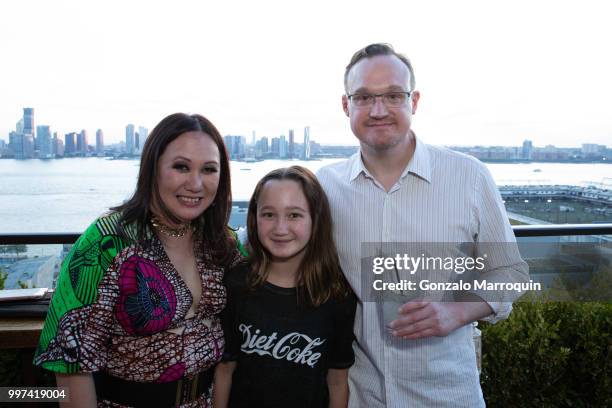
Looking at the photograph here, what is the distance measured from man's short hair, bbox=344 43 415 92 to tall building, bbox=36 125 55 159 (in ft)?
9.17

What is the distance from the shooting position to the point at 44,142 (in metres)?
3.55

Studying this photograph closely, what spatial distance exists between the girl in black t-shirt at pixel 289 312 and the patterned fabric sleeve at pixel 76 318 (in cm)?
46

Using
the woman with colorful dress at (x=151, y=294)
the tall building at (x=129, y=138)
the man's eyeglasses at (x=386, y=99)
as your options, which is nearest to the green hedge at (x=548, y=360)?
the man's eyeglasses at (x=386, y=99)

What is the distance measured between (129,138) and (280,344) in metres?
2.28

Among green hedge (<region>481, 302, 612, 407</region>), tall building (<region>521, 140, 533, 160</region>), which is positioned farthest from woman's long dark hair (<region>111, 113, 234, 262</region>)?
tall building (<region>521, 140, 533, 160</region>)

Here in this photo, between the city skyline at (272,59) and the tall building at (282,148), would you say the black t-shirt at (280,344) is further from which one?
the city skyline at (272,59)

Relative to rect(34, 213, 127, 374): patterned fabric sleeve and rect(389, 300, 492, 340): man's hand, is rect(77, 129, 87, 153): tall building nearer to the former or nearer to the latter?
rect(34, 213, 127, 374): patterned fabric sleeve

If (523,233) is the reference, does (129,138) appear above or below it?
above

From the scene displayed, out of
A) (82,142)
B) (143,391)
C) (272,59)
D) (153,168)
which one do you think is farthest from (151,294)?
(272,59)

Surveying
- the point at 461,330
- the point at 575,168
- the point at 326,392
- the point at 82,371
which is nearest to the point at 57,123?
the point at 82,371

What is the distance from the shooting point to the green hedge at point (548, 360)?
291cm

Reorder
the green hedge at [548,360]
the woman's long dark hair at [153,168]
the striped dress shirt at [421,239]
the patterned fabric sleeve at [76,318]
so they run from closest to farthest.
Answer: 1. the patterned fabric sleeve at [76,318]
2. the woman's long dark hair at [153,168]
3. the striped dress shirt at [421,239]
4. the green hedge at [548,360]

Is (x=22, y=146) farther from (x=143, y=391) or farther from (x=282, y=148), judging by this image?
(x=143, y=391)

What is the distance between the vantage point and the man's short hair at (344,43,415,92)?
1.75 m
